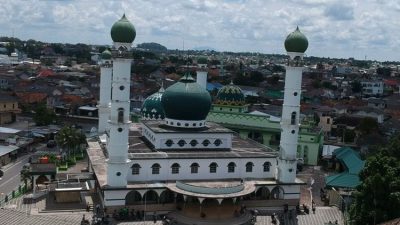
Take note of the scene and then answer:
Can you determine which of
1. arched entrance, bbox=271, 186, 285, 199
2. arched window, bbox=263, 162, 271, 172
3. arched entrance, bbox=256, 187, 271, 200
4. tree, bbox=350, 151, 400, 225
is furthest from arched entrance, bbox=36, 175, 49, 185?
tree, bbox=350, 151, 400, 225

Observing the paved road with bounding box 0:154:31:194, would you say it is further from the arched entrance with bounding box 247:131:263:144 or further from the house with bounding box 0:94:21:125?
the arched entrance with bounding box 247:131:263:144

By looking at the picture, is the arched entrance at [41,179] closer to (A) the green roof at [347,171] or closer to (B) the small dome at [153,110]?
(B) the small dome at [153,110]

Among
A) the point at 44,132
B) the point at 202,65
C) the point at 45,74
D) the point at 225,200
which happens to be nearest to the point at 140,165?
the point at 225,200

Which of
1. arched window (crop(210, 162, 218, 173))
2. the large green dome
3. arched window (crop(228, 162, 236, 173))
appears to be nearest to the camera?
arched window (crop(210, 162, 218, 173))

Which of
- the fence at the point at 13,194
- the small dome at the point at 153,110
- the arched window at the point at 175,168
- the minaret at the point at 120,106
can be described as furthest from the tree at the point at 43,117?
the arched window at the point at 175,168

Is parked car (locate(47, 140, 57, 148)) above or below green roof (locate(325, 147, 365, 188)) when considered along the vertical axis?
below

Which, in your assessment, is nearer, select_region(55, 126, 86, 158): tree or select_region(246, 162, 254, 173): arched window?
select_region(246, 162, 254, 173): arched window

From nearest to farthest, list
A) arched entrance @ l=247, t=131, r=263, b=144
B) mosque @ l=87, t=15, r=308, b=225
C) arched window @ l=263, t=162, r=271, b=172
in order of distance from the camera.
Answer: mosque @ l=87, t=15, r=308, b=225 → arched window @ l=263, t=162, r=271, b=172 → arched entrance @ l=247, t=131, r=263, b=144

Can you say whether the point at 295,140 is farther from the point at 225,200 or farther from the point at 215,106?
the point at 215,106
